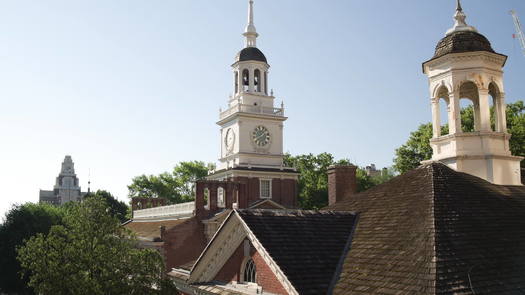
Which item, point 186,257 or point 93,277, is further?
point 186,257

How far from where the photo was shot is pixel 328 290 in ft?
40.2

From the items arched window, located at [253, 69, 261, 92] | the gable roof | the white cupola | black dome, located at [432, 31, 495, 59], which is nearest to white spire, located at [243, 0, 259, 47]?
arched window, located at [253, 69, 261, 92]

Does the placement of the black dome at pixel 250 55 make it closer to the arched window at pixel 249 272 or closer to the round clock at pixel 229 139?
the round clock at pixel 229 139

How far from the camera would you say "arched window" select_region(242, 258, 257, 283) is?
47.5 ft

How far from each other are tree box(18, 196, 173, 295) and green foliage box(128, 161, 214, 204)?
71.5 metres

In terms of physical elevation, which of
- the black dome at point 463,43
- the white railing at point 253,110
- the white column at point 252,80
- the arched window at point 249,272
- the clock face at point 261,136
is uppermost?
the white column at point 252,80

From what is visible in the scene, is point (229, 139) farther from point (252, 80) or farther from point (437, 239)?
point (437, 239)

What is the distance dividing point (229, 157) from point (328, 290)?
42.5 meters

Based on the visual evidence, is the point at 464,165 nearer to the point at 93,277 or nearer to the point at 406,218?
the point at 406,218

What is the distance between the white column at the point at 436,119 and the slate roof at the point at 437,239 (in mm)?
4221

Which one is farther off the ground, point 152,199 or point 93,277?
point 152,199

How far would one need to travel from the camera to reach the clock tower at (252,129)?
52250 mm

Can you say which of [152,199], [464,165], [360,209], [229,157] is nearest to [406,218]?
[360,209]

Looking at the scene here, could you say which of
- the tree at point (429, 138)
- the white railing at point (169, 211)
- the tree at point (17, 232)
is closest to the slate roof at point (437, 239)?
the tree at point (429, 138)
